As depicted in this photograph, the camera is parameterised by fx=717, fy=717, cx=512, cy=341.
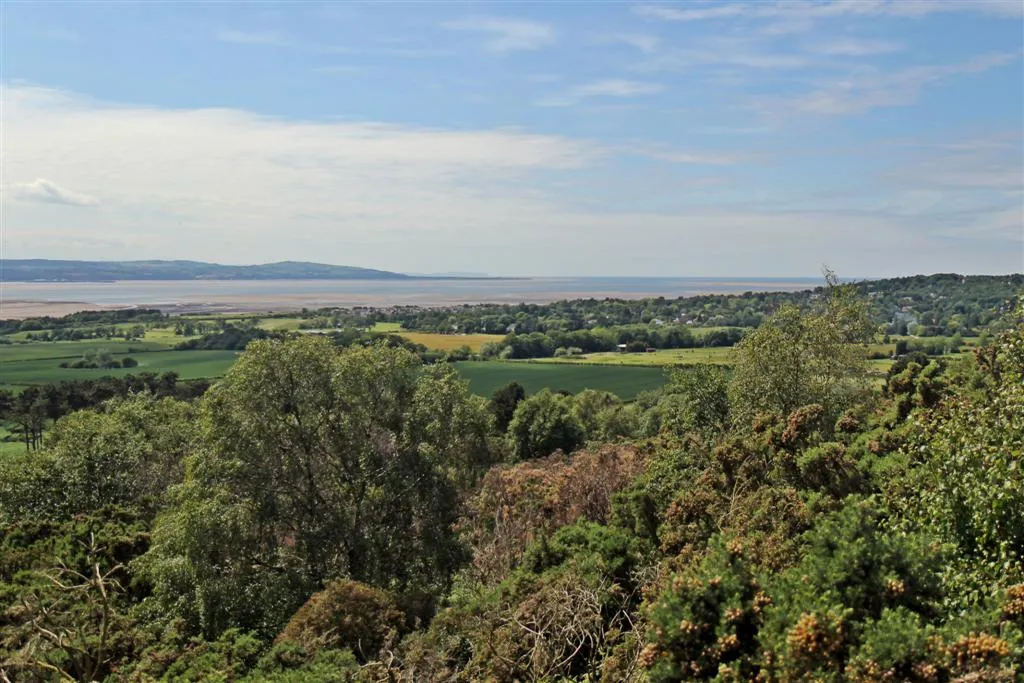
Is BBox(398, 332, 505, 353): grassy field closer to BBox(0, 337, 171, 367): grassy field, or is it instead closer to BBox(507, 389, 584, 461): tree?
BBox(0, 337, 171, 367): grassy field

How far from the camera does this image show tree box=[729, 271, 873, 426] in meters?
22.3

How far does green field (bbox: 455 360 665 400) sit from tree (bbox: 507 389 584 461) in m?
15.0

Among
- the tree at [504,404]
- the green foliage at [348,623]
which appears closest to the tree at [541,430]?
the tree at [504,404]

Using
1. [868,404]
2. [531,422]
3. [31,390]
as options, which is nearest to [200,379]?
[31,390]

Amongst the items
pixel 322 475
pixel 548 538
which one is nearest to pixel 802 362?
pixel 548 538

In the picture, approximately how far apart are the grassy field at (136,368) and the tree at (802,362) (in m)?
58.2

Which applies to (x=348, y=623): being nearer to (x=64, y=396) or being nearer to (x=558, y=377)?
(x=64, y=396)

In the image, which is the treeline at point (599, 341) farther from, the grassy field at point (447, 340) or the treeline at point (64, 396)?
the treeline at point (64, 396)

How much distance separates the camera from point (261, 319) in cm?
13312

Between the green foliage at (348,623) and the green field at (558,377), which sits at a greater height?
the green foliage at (348,623)

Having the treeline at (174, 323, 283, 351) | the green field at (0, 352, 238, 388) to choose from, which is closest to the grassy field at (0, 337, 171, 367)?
Answer: the green field at (0, 352, 238, 388)

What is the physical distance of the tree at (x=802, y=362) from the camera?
73.0 feet

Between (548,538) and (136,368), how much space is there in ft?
259

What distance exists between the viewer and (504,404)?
55438mm
